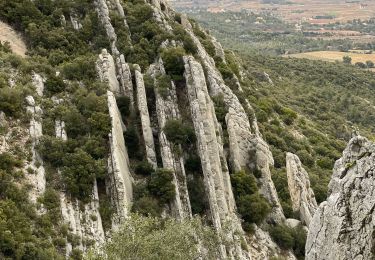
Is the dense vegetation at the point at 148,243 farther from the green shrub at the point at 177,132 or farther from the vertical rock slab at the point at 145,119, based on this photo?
the green shrub at the point at 177,132

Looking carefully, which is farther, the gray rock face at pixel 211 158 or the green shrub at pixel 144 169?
the green shrub at pixel 144 169

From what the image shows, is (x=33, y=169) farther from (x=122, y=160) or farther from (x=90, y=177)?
(x=122, y=160)

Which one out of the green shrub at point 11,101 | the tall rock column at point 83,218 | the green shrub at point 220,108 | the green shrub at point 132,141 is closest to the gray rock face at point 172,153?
the green shrub at point 132,141

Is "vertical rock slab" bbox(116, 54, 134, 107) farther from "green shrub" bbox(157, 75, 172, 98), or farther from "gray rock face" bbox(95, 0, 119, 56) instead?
"gray rock face" bbox(95, 0, 119, 56)

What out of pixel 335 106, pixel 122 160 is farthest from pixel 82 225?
pixel 335 106

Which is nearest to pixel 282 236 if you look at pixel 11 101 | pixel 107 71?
pixel 107 71

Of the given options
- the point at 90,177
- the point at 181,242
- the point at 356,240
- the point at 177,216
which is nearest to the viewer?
the point at 356,240

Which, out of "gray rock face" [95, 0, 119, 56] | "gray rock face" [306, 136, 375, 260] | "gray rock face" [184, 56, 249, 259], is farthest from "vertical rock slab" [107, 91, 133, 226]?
"gray rock face" [306, 136, 375, 260]

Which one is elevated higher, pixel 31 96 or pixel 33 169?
pixel 31 96

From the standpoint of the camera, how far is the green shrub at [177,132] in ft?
157

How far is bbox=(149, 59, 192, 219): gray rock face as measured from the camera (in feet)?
145

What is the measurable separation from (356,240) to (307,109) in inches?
3204

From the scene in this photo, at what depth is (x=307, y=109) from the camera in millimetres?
104938

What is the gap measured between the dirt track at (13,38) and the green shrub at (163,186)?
20.8 meters
